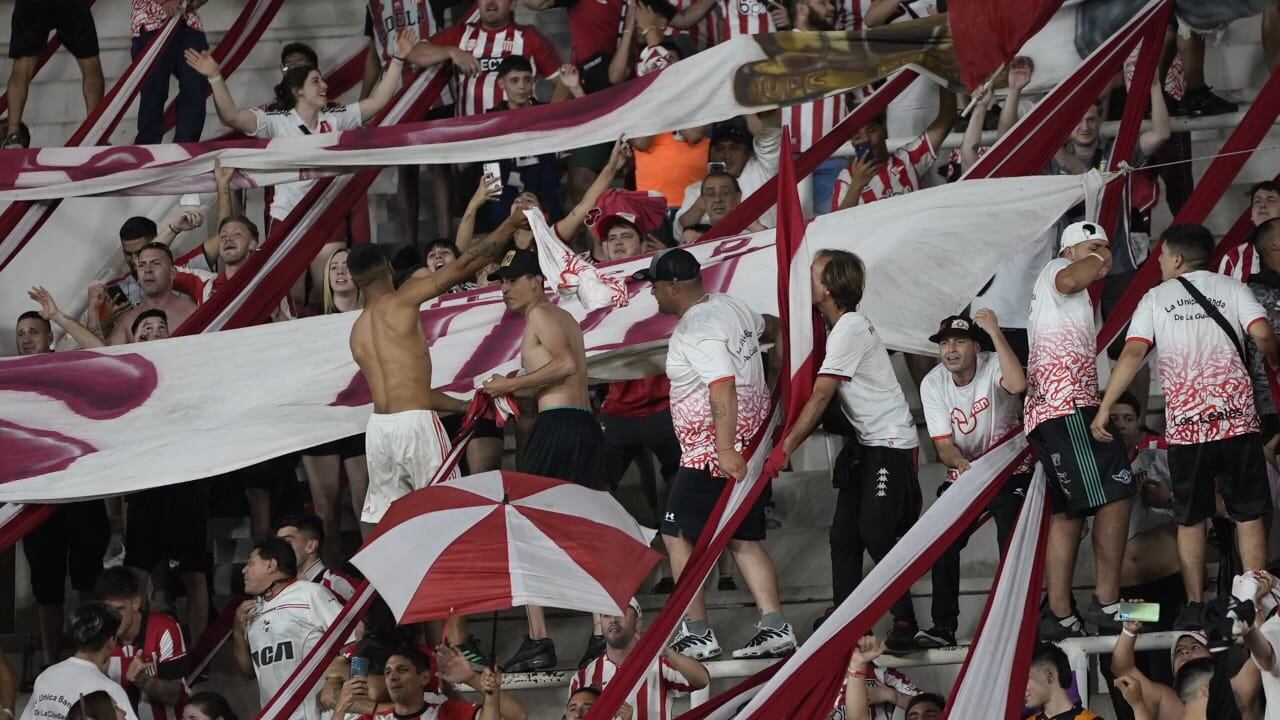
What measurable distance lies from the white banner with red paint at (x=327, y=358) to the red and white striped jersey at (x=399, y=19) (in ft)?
10.7

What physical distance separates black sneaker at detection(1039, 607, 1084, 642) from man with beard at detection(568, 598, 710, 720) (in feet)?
→ 4.43

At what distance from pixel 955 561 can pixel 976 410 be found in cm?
61

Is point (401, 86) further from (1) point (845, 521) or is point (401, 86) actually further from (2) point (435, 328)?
(1) point (845, 521)

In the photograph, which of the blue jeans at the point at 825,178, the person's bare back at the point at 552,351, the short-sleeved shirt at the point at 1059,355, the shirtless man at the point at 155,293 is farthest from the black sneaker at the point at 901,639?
the shirtless man at the point at 155,293

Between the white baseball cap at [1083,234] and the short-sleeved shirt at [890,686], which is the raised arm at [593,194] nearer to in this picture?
the white baseball cap at [1083,234]

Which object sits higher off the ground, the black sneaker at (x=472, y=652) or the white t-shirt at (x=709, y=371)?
the white t-shirt at (x=709, y=371)

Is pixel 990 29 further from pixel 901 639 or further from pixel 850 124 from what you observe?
pixel 901 639

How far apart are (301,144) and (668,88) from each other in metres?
1.86

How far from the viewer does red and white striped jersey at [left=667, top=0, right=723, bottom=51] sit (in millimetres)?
11812

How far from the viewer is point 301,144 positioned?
33.1ft

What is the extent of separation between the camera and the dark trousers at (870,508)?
7891 millimetres

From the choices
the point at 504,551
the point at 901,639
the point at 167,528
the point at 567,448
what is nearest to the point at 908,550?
the point at 901,639

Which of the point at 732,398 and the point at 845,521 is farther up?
the point at 732,398

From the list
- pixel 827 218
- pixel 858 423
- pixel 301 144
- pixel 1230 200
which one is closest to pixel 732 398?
pixel 858 423
